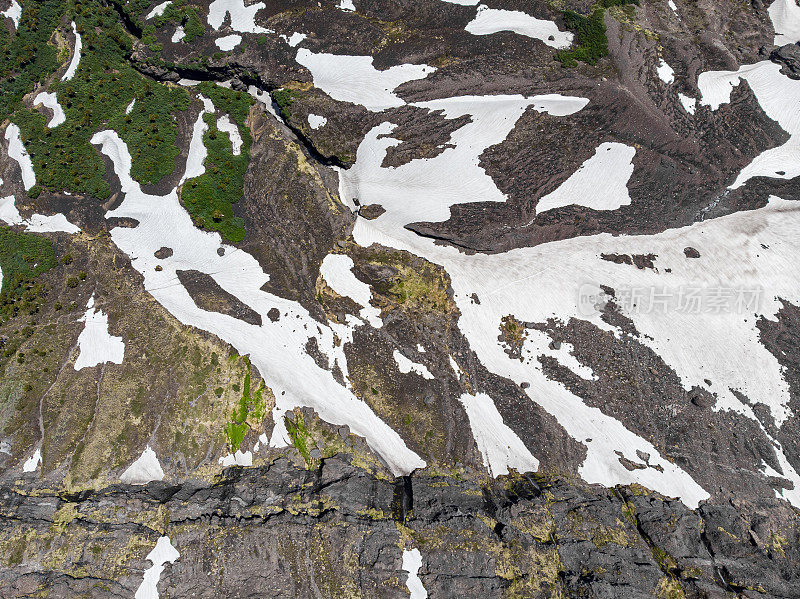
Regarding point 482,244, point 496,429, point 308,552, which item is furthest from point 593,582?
point 482,244

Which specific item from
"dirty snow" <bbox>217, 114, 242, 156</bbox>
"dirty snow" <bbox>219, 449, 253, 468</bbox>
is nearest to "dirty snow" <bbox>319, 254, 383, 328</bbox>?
"dirty snow" <bbox>217, 114, 242, 156</bbox>

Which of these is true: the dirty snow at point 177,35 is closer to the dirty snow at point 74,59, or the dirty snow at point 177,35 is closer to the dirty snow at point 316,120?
the dirty snow at point 74,59

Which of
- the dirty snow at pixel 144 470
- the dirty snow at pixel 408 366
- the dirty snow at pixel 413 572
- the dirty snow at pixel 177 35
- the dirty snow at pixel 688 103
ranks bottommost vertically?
the dirty snow at pixel 144 470

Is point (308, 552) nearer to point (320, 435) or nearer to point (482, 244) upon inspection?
point (320, 435)

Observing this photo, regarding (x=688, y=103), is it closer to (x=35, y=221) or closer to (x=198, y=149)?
(x=198, y=149)

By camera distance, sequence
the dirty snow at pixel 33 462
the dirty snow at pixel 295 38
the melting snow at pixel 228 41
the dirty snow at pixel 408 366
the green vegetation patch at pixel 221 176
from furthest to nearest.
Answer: the melting snow at pixel 228 41, the dirty snow at pixel 295 38, the green vegetation patch at pixel 221 176, the dirty snow at pixel 408 366, the dirty snow at pixel 33 462

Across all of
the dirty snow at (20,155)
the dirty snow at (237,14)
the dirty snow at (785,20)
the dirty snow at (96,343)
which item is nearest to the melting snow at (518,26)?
the dirty snow at (237,14)
